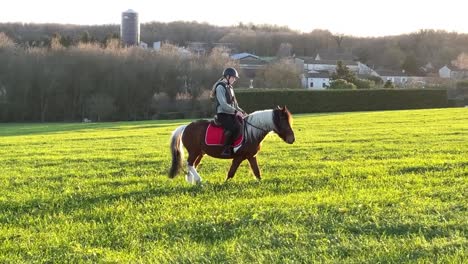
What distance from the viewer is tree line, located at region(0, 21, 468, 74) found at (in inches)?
5847

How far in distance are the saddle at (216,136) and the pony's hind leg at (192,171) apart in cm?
46

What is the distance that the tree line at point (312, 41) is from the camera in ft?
487

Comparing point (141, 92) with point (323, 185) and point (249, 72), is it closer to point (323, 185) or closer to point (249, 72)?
point (249, 72)

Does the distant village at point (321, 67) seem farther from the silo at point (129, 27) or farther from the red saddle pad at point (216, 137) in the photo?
the red saddle pad at point (216, 137)

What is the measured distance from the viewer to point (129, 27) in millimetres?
139000

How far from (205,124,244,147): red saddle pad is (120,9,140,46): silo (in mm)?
129273

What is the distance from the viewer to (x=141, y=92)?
82875 millimetres

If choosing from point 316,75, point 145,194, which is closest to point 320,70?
point 316,75

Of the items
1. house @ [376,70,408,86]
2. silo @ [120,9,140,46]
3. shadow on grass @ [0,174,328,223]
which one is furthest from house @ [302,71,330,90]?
shadow on grass @ [0,174,328,223]

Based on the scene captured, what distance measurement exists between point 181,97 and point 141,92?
782cm

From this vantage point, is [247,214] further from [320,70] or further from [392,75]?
[392,75]

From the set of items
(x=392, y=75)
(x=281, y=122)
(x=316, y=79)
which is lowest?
(x=281, y=122)

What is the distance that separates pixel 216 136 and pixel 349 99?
57.0 m

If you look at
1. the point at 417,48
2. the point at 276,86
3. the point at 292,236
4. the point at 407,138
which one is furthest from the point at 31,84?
the point at 417,48
